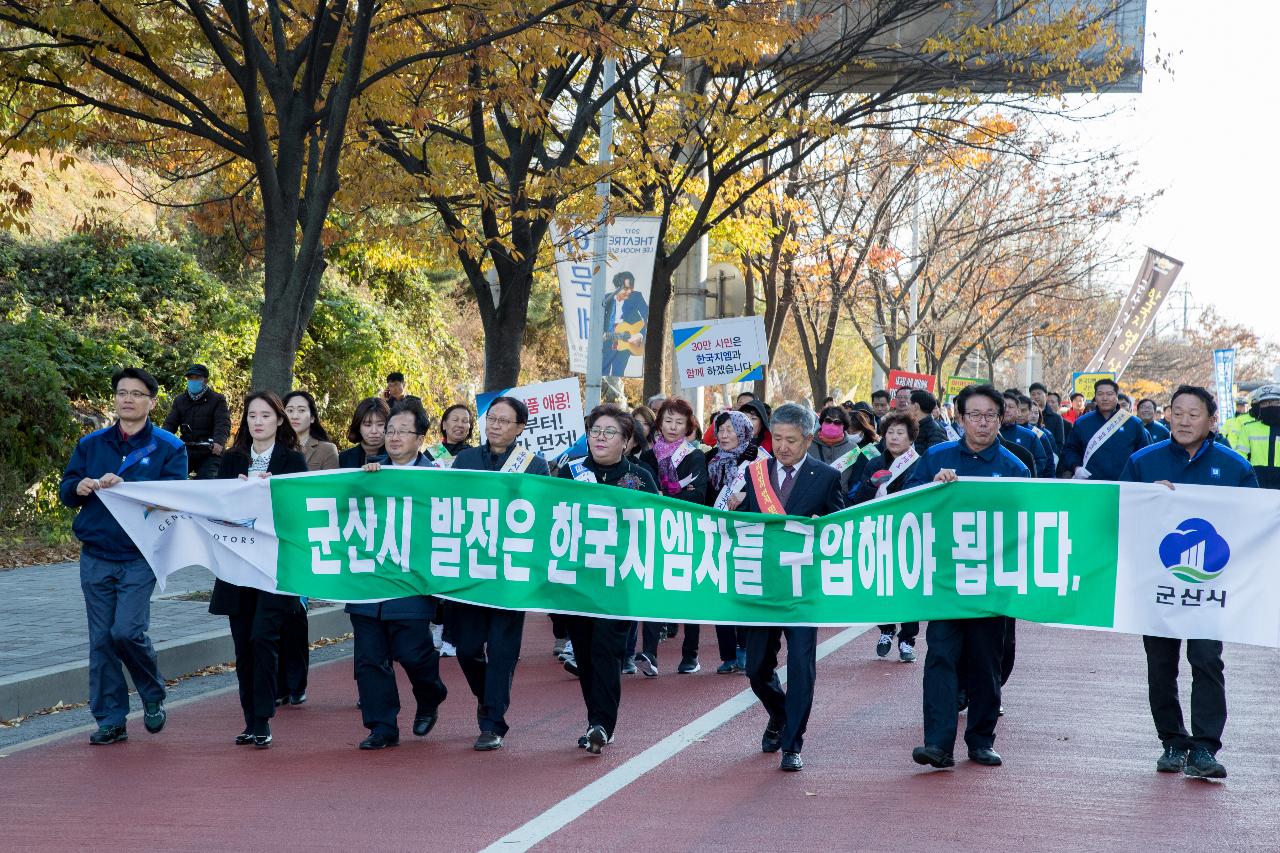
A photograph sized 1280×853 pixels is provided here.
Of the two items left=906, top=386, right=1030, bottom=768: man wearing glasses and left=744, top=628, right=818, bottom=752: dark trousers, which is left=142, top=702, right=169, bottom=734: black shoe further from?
left=906, top=386, right=1030, bottom=768: man wearing glasses

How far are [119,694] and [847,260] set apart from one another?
27274 millimetres

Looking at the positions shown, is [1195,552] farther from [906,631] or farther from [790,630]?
[906,631]

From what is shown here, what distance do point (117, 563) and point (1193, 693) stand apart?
555cm

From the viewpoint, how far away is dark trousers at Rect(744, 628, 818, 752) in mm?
7277

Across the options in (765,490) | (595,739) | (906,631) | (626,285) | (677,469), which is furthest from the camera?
(626,285)

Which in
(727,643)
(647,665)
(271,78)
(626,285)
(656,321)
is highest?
(271,78)

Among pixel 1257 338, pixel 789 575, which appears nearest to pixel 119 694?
pixel 789 575

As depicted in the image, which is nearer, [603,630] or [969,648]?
[969,648]

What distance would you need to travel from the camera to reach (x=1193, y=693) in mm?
7223

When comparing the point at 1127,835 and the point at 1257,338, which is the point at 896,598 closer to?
the point at 1127,835

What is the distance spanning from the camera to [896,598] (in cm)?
776

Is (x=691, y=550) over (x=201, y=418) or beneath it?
beneath

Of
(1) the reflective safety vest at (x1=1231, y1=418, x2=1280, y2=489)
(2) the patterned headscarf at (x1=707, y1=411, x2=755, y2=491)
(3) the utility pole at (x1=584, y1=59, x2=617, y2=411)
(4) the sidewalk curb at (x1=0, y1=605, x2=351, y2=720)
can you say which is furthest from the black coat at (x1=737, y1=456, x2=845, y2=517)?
(3) the utility pole at (x1=584, y1=59, x2=617, y2=411)

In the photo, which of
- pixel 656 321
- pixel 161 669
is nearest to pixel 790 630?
pixel 161 669
